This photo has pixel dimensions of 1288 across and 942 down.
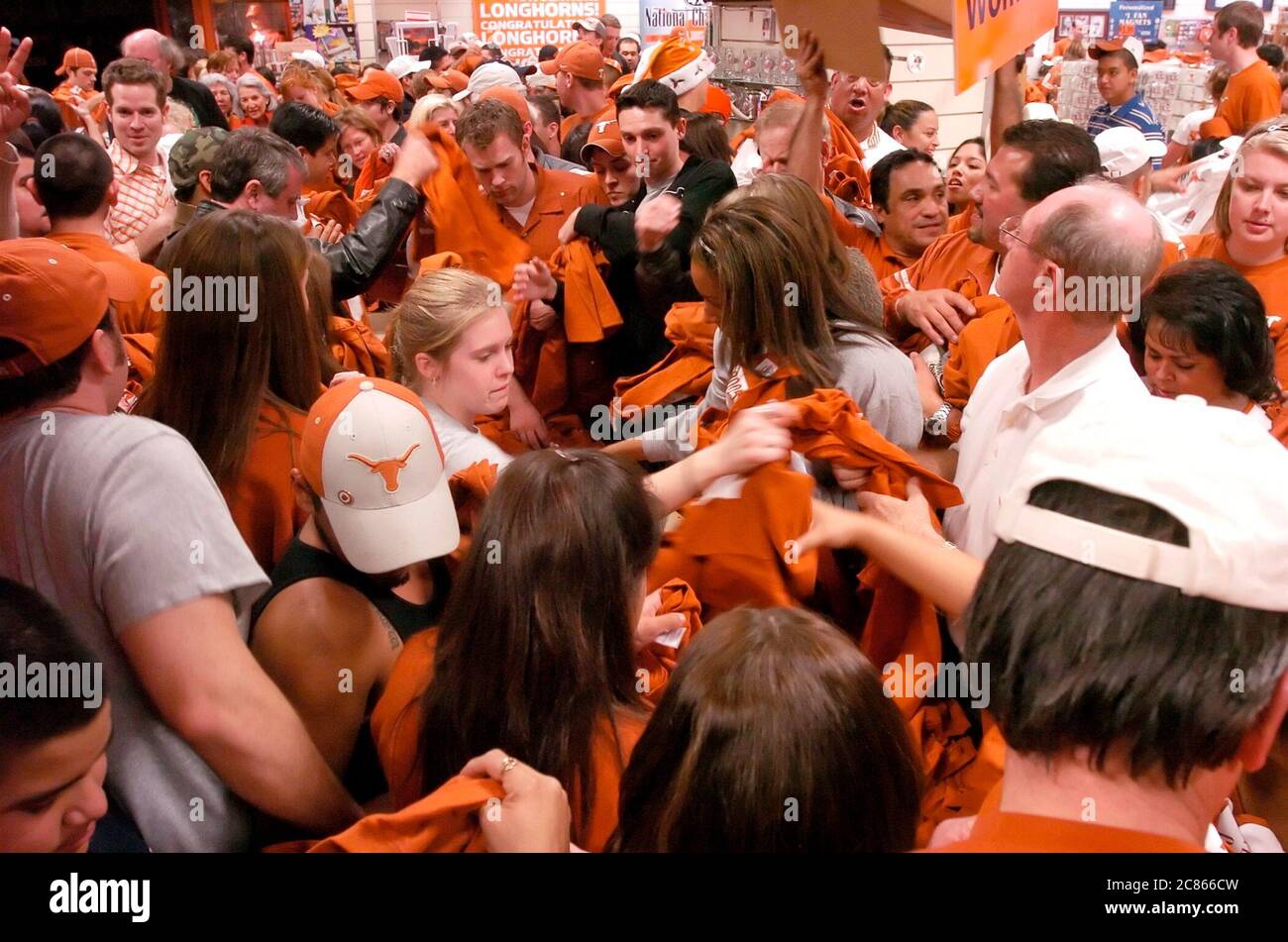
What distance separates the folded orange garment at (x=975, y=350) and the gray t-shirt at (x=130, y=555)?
184 cm

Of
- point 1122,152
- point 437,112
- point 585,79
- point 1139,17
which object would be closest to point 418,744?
point 1122,152

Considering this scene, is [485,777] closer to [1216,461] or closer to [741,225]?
[1216,461]

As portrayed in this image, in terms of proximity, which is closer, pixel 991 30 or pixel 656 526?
pixel 656 526

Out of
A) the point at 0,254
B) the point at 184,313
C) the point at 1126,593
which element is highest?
the point at 0,254

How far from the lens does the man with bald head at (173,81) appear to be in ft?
20.0

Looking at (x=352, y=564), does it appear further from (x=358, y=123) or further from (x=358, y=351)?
(x=358, y=123)

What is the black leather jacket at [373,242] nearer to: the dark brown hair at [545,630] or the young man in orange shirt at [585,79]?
the dark brown hair at [545,630]

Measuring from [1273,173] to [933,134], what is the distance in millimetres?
3239

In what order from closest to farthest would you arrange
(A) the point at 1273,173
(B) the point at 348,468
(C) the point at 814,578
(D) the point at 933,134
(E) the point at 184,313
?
(B) the point at 348,468 → (C) the point at 814,578 → (E) the point at 184,313 → (A) the point at 1273,173 → (D) the point at 933,134

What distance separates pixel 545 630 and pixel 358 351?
5.86 ft

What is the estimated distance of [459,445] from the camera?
7.99ft

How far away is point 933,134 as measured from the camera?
231 inches

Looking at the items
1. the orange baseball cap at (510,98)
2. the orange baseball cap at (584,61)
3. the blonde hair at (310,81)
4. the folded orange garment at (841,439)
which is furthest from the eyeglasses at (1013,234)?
Answer: the blonde hair at (310,81)
